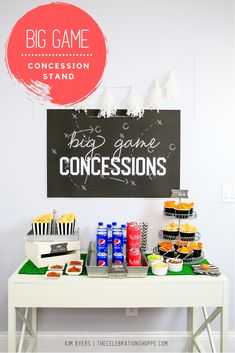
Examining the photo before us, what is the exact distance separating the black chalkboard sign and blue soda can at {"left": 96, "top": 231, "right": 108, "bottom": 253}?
0.45 meters

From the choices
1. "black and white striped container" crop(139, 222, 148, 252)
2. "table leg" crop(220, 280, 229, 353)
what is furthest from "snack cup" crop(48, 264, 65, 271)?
"table leg" crop(220, 280, 229, 353)

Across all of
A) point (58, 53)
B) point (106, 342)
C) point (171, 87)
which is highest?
point (58, 53)

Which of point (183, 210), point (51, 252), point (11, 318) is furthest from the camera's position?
point (183, 210)

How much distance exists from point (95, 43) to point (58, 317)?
1931mm

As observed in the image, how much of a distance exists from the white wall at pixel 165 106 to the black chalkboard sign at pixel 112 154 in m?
0.06

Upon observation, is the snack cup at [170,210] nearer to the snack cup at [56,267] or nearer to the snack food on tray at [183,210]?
the snack food on tray at [183,210]

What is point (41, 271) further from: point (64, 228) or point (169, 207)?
point (169, 207)

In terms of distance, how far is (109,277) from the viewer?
193cm

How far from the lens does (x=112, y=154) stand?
7.98 feet

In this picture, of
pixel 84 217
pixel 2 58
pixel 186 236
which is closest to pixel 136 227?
pixel 186 236

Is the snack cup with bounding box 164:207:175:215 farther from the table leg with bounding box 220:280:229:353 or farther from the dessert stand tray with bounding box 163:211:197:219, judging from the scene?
the table leg with bounding box 220:280:229:353

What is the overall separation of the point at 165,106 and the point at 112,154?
0.50 meters

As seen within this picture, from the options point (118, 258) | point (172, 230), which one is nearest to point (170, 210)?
point (172, 230)

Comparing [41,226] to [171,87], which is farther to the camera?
[171,87]
